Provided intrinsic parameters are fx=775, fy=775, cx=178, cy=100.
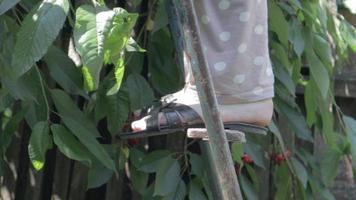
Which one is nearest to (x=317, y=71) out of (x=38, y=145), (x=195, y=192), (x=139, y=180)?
(x=195, y=192)

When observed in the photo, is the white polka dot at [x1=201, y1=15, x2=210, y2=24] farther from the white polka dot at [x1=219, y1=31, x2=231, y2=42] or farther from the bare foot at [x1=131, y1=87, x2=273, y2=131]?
the bare foot at [x1=131, y1=87, x2=273, y2=131]

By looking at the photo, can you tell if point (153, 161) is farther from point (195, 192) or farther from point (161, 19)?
point (161, 19)

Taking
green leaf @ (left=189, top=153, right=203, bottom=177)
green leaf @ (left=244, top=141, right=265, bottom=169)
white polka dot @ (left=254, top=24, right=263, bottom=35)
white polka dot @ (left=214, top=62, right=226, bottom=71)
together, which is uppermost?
white polka dot @ (left=254, top=24, right=263, bottom=35)

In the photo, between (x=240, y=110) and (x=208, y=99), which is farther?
(x=240, y=110)

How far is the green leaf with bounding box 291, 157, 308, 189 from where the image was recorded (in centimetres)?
247

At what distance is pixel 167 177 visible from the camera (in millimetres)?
2119

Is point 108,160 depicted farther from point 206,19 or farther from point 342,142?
point 342,142

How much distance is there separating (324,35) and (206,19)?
3.25 ft

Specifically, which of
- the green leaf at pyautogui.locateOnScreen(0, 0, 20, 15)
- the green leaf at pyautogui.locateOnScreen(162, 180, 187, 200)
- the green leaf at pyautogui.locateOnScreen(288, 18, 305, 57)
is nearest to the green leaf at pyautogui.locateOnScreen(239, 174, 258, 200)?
the green leaf at pyautogui.locateOnScreen(162, 180, 187, 200)

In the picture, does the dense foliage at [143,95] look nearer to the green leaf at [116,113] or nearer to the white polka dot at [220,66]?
the green leaf at [116,113]

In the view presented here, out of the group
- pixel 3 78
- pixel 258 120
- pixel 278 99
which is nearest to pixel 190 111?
pixel 258 120

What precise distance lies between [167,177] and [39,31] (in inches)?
32.3

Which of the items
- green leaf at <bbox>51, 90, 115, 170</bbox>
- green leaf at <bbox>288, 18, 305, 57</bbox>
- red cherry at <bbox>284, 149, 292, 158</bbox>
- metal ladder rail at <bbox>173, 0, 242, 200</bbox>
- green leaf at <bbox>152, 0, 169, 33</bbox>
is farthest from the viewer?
red cherry at <bbox>284, 149, 292, 158</bbox>

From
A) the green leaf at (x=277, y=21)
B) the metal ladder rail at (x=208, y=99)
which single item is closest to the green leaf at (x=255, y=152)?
the green leaf at (x=277, y=21)
